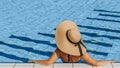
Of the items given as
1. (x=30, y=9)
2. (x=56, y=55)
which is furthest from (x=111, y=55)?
(x=30, y=9)

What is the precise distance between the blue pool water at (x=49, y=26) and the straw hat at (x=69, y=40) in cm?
293

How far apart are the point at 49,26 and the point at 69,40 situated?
17.5ft

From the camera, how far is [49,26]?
896 cm

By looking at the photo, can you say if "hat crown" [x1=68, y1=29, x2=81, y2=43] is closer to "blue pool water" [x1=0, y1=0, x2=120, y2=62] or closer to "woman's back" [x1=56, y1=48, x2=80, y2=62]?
"woman's back" [x1=56, y1=48, x2=80, y2=62]

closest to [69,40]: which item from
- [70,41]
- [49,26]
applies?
[70,41]

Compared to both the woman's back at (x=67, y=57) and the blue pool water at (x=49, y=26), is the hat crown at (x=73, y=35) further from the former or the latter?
the blue pool water at (x=49, y=26)

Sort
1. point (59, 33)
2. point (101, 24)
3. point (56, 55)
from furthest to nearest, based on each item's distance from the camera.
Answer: point (101, 24) < point (56, 55) < point (59, 33)

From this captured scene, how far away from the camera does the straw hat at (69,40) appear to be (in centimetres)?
363

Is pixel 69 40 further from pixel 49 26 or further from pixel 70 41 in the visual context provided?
pixel 49 26

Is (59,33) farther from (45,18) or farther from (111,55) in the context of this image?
(45,18)

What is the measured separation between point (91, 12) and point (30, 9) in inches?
97.0

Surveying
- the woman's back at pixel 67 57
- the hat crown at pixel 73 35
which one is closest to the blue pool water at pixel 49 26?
the woman's back at pixel 67 57

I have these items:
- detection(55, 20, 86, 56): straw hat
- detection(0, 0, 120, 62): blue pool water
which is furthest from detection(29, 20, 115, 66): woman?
detection(0, 0, 120, 62): blue pool water

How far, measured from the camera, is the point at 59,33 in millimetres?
3734
